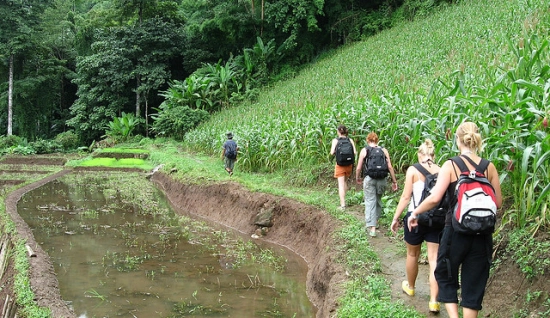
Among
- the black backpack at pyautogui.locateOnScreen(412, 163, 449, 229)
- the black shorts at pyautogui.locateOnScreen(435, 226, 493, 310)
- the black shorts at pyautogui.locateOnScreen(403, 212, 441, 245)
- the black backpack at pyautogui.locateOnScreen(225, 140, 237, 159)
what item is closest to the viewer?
the black shorts at pyautogui.locateOnScreen(435, 226, 493, 310)

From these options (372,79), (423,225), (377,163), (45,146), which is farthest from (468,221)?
(45,146)

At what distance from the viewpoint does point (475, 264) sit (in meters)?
3.63

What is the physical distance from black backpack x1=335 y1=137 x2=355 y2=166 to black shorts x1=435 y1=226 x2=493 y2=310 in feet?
14.8

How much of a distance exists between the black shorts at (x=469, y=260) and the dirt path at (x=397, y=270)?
914 mm

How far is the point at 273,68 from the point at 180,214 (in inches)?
758

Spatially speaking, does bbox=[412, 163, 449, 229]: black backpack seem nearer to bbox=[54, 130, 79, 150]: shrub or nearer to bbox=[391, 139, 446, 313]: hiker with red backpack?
bbox=[391, 139, 446, 313]: hiker with red backpack

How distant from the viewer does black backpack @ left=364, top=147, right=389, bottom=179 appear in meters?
6.94

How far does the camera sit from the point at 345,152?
27.1 feet

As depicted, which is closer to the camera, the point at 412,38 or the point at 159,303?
the point at 159,303

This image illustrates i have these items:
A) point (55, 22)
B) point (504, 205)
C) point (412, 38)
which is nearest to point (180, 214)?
point (504, 205)

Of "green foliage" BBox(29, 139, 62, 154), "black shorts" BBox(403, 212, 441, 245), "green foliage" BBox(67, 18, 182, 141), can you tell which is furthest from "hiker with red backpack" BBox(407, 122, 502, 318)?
"green foliage" BBox(29, 139, 62, 154)

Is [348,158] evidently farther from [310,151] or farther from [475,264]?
[475,264]

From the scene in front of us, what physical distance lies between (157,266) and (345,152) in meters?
3.74

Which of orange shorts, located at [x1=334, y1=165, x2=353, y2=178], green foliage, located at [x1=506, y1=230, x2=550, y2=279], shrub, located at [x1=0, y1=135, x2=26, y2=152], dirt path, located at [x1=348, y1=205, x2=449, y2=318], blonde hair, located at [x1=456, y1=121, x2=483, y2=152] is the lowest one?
shrub, located at [x1=0, y1=135, x2=26, y2=152]
